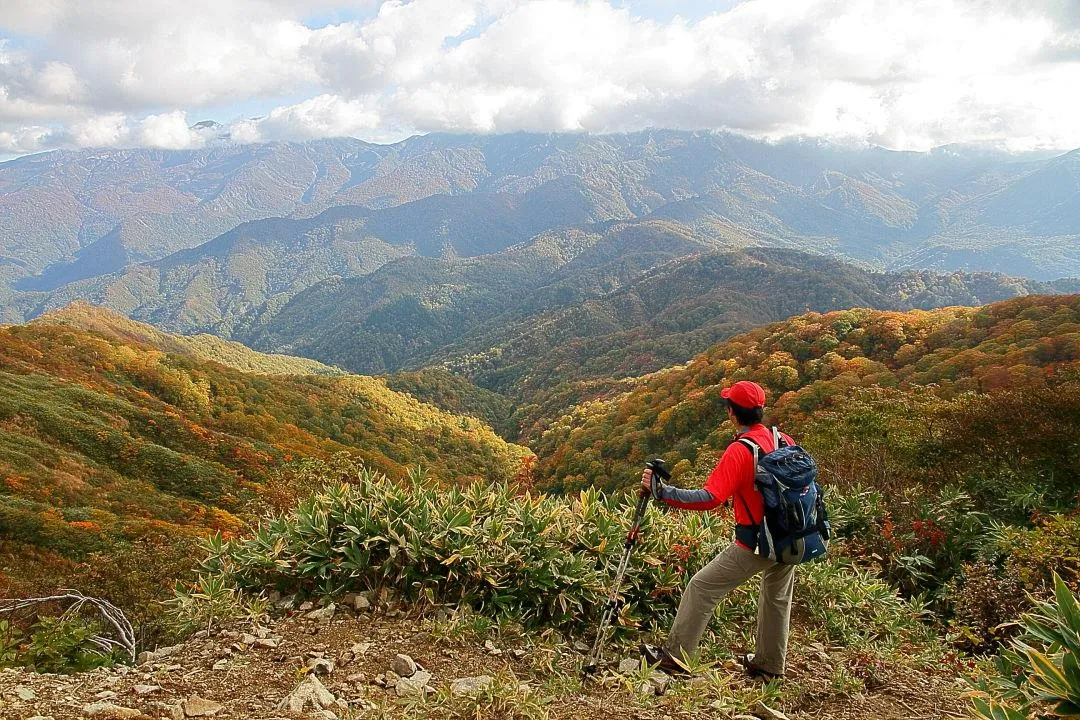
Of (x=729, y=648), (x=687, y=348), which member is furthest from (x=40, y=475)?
(x=687, y=348)

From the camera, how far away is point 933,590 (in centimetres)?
724

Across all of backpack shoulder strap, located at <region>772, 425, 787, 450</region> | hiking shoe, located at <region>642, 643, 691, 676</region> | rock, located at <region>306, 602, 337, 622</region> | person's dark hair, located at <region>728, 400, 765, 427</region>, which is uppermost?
person's dark hair, located at <region>728, 400, 765, 427</region>

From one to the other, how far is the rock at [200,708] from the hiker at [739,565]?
309 centimetres

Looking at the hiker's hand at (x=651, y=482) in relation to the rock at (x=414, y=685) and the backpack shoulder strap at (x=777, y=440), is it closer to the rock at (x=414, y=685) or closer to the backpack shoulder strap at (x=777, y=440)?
the backpack shoulder strap at (x=777, y=440)

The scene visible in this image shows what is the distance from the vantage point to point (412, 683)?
4324 millimetres

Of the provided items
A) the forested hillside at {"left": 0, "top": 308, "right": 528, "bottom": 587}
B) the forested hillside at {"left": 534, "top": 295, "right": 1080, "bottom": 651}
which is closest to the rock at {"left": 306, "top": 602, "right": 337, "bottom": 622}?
the forested hillside at {"left": 534, "top": 295, "right": 1080, "bottom": 651}

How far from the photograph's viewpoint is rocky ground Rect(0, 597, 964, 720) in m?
3.94

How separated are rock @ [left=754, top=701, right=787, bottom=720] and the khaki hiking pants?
1.68ft

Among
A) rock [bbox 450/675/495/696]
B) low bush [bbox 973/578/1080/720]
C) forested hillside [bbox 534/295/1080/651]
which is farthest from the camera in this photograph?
forested hillside [bbox 534/295/1080/651]

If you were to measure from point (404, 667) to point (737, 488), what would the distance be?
2822 millimetres

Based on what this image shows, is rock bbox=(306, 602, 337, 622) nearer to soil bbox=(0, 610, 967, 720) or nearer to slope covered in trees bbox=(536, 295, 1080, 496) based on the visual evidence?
soil bbox=(0, 610, 967, 720)

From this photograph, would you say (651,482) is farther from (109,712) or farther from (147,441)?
(147,441)

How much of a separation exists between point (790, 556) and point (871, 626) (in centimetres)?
249

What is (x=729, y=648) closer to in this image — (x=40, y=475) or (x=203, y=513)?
(x=203, y=513)
